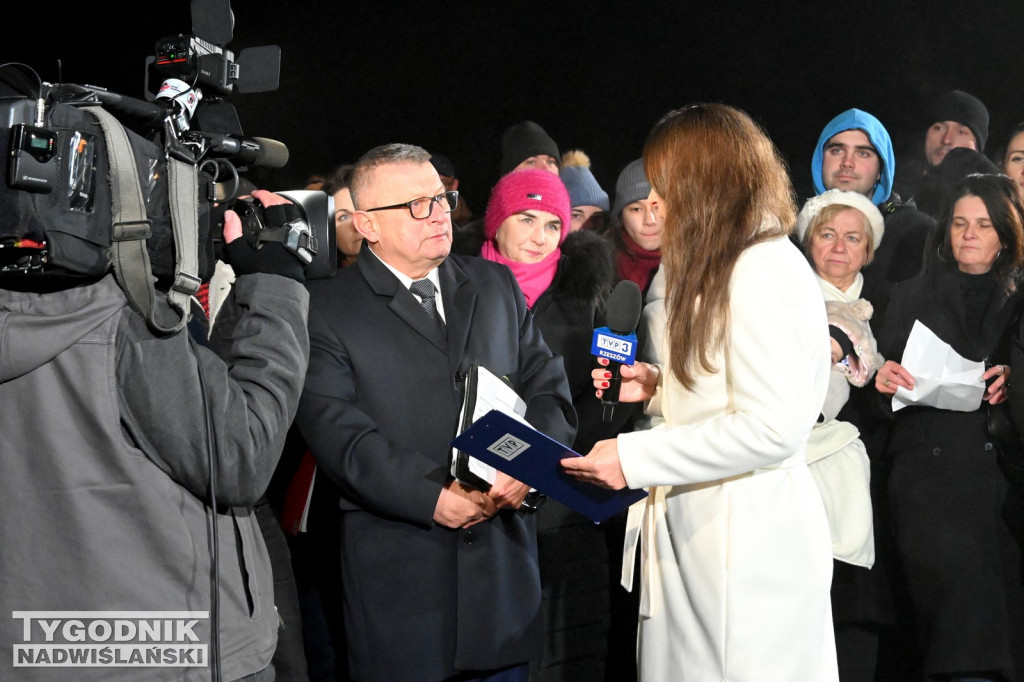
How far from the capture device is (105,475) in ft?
5.04

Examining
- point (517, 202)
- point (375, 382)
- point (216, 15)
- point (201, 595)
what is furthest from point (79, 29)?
point (201, 595)

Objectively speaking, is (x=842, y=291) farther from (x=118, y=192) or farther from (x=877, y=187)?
(x=118, y=192)

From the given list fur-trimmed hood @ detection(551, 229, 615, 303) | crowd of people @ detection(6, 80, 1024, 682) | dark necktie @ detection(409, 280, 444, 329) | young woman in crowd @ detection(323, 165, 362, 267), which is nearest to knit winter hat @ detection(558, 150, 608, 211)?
crowd of people @ detection(6, 80, 1024, 682)

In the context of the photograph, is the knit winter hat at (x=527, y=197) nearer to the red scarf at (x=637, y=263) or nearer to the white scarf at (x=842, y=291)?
the red scarf at (x=637, y=263)

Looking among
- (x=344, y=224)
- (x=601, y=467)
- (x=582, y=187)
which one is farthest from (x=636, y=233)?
(x=601, y=467)

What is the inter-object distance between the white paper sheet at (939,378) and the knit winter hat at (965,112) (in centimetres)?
104

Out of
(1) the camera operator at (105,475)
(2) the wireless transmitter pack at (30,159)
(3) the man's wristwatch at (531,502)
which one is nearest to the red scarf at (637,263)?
(3) the man's wristwatch at (531,502)

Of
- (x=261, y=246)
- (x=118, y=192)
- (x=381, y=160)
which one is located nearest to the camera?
(x=118, y=192)

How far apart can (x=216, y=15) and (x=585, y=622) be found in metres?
2.15

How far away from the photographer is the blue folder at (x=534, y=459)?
6.12 ft

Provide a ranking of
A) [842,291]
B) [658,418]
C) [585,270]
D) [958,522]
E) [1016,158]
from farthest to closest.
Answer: [1016,158] → [842,291] → [585,270] → [958,522] → [658,418]

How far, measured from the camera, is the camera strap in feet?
4.94

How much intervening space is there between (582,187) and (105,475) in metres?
2.93

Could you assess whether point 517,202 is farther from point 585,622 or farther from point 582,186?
point 585,622
